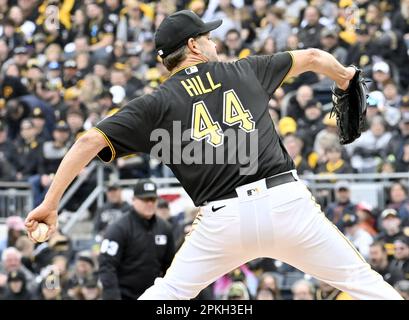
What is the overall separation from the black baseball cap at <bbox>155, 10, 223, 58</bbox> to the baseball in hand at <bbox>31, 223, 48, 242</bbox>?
4.17 ft

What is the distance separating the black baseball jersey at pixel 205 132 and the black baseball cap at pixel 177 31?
213 millimetres

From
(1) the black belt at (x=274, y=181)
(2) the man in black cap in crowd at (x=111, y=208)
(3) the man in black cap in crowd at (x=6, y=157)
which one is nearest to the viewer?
(1) the black belt at (x=274, y=181)

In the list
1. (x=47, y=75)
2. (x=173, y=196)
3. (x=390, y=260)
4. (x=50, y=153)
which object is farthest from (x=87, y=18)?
(x=390, y=260)

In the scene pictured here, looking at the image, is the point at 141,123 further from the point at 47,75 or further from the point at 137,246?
the point at 47,75

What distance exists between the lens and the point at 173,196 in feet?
40.6

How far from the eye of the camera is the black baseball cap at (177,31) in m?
5.79

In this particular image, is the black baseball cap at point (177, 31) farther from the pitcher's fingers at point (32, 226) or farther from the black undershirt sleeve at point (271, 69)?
the pitcher's fingers at point (32, 226)

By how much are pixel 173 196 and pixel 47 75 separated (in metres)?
4.61

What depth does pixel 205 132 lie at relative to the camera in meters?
5.61

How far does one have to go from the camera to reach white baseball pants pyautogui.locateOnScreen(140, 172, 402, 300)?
547 cm

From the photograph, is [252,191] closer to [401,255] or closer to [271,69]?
[271,69]

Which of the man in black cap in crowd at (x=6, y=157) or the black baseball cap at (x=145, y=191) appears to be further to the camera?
the man in black cap in crowd at (x=6, y=157)

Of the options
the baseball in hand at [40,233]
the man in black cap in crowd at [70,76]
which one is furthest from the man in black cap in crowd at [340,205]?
the baseball in hand at [40,233]

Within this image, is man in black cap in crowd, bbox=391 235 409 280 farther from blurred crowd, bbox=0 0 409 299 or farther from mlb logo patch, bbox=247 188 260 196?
mlb logo patch, bbox=247 188 260 196
